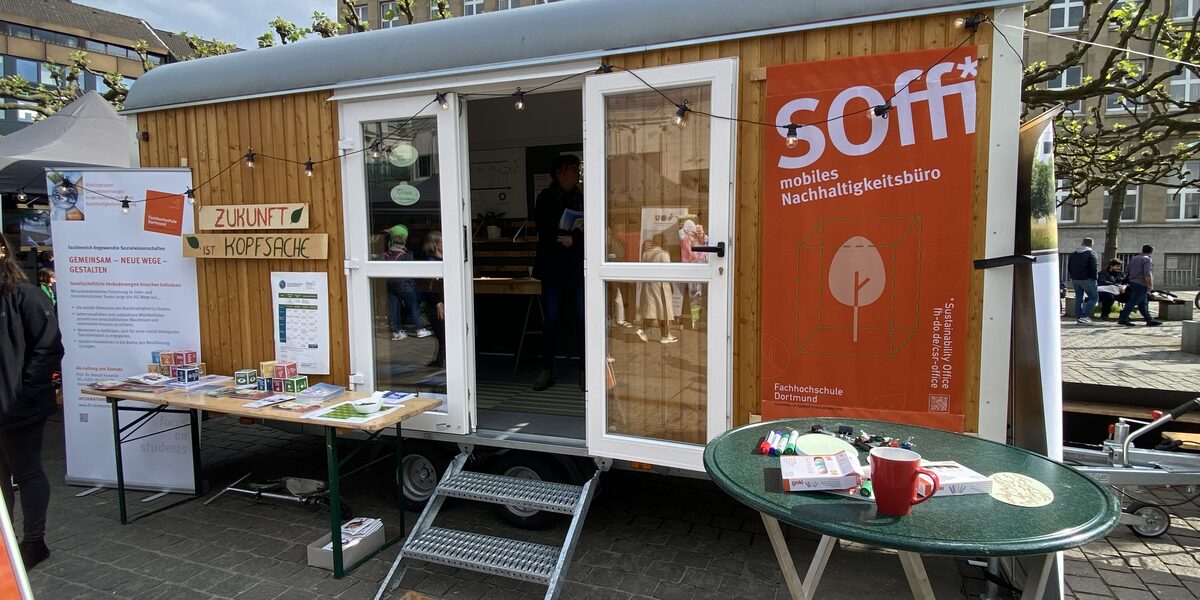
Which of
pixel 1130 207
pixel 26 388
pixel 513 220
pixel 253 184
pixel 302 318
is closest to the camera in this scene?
pixel 26 388

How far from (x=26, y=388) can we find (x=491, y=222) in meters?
4.33

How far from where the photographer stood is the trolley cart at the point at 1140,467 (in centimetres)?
339

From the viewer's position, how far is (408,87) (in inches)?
148

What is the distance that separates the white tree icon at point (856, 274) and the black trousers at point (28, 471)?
4.36 metres

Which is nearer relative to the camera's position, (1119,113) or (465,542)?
(465,542)

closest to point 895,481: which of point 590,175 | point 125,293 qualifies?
point 590,175

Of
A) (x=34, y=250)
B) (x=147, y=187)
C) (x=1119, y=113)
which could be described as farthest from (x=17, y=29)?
(x=1119, y=113)

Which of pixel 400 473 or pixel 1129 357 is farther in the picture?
pixel 1129 357

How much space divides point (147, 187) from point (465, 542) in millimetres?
3529

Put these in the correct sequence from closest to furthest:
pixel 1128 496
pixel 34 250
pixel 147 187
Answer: pixel 1128 496, pixel 147 187, pixel 34 250

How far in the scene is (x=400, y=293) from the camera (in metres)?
3.99

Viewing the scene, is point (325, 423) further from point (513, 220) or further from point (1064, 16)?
point (1064, 16)

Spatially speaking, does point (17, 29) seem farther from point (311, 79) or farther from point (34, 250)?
point (311, 79)

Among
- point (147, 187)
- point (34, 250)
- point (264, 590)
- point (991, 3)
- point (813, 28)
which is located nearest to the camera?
point (991, 3)
